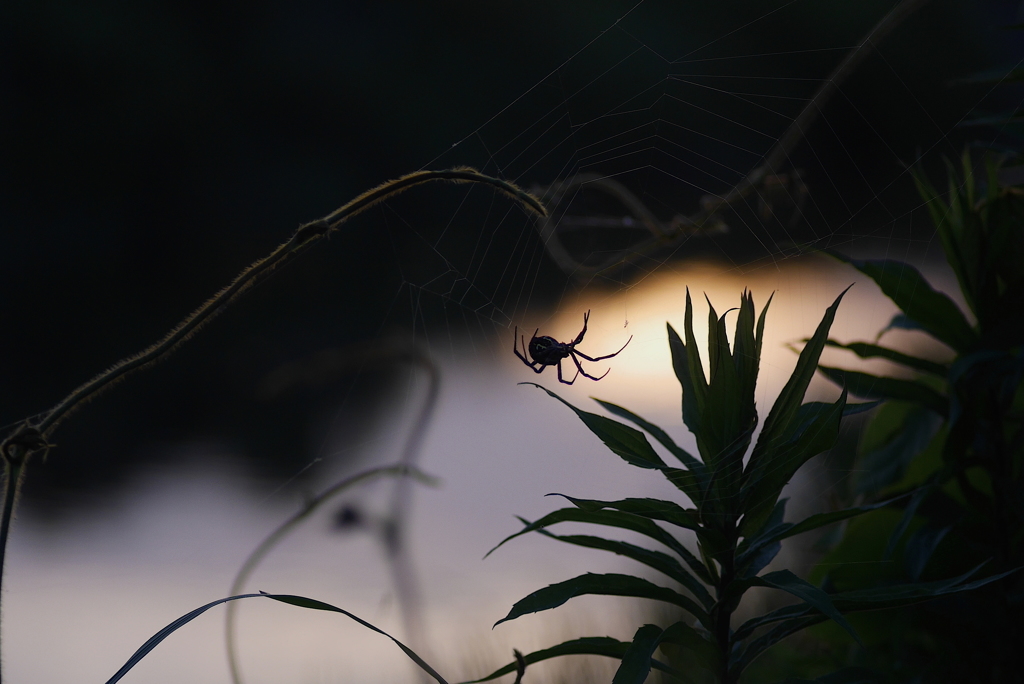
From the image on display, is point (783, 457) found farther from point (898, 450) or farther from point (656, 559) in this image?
point (898, 450)

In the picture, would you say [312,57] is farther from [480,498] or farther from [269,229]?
[480,498]

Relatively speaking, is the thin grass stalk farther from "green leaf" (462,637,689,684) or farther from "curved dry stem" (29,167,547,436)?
"green leaf" (462,637,689,684)

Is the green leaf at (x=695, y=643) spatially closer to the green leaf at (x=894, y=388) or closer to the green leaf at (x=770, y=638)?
the green leaf at (x=770, y=638)

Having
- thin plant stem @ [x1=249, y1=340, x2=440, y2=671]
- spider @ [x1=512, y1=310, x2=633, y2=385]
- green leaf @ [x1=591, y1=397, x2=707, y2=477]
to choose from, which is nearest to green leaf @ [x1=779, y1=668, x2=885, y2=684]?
green leaf @ [x1=591, y1=397, x2=707, y2=477]

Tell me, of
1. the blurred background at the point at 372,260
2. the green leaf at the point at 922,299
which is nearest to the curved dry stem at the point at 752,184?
the blurred background at the point at 372,260

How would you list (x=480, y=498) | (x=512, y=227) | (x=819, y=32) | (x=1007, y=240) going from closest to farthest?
(x=1007, y=240) → (x=480, y=498) → (x=819, y=32) → (x=512, y=227)

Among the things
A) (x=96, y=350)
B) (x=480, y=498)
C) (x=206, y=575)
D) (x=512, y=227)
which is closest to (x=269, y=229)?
(x=96, y=350)

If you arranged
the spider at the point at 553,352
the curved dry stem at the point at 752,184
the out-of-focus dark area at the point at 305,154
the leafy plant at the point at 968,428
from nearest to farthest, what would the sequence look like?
the leafy plant at the point at 968,428 < the curved dry stem at the point at 752,184 < the spider at the point at 553,352 < the out-of-focus dark area at the point at 305,154

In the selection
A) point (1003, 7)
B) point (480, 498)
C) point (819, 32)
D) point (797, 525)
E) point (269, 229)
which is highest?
point (269, 229)
